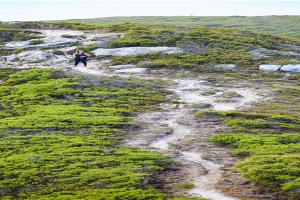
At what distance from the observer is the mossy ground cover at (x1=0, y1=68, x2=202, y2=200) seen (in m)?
23.5

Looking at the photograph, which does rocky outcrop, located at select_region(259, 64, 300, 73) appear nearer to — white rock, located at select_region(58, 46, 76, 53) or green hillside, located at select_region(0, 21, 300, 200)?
green hillside, located at select_region(0, 21, 300, 200)

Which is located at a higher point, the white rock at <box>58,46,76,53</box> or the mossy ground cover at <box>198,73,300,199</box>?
the white rock at <box>58,46,76,53</box>

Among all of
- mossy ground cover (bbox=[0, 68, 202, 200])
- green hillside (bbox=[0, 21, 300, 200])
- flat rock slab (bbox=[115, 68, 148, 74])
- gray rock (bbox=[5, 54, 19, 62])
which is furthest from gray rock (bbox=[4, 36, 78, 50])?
mossy ground cover (bbox=[0, 68, 202, 200])

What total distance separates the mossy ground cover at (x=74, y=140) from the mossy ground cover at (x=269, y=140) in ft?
17.7

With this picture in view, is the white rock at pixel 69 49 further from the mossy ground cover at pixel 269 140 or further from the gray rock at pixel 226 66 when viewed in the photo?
the mossy ground cover at pixel 269 140

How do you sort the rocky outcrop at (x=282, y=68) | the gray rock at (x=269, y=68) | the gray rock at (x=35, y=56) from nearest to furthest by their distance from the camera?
1. the rocky outcrop at (x=282, y=68)
2. the gray rock at (x=269, y=68)
3. the gray rock at (x=35, y=56)

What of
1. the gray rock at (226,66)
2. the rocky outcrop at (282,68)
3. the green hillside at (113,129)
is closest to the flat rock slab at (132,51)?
the green hillside at (113,129)

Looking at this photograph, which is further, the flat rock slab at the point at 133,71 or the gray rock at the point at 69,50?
the gray rock at the point at 69,50

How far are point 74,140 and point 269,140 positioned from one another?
13275 mm

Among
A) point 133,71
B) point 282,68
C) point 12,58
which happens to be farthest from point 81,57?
point 282,68

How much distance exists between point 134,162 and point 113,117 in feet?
37.2

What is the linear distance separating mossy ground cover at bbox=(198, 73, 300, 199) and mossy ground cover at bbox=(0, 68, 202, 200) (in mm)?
5401

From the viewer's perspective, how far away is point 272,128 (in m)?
35.5

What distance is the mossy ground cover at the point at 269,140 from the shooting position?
23875mm
